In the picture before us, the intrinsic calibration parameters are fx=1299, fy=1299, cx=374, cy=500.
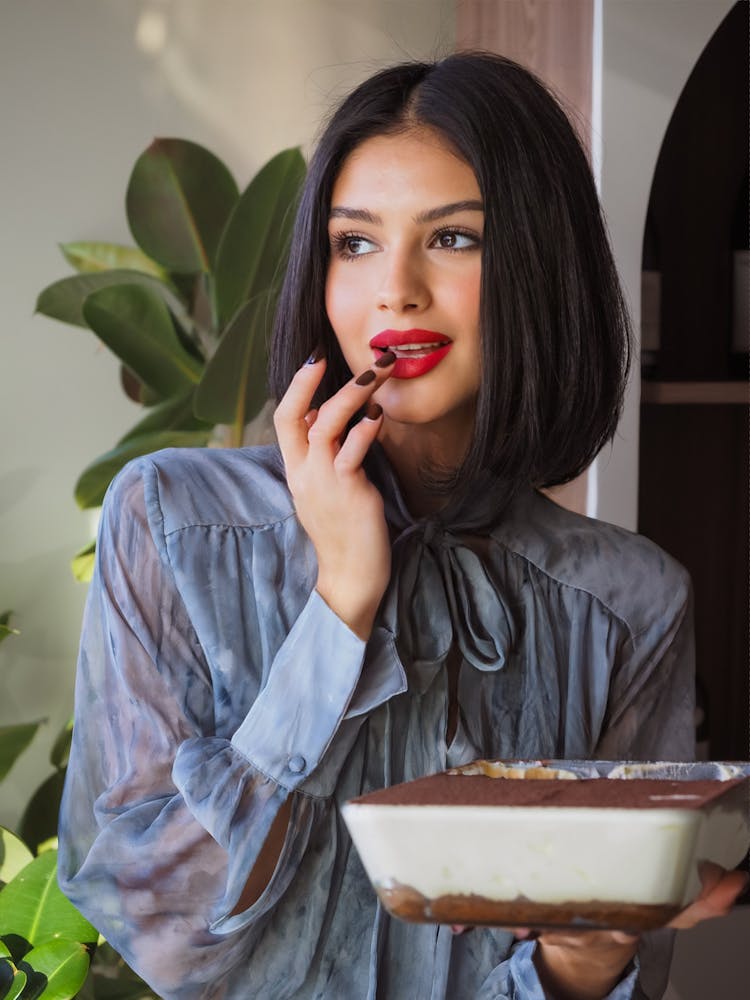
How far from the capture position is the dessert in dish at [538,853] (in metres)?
0.64

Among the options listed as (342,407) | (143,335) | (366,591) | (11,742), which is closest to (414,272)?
(342,407)

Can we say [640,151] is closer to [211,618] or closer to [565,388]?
[565,388]

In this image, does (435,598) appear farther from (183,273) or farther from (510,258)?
(183,273)

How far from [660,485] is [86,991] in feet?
3.73

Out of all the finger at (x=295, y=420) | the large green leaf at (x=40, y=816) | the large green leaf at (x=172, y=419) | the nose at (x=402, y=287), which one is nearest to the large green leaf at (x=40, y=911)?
the large green leaf at (x=40, y=816)

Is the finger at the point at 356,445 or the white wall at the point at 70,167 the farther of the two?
the white wall at the point at 70,167

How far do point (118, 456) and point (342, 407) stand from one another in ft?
3.68

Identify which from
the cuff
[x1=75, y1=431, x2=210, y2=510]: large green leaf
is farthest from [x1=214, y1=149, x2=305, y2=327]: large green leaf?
the cuff

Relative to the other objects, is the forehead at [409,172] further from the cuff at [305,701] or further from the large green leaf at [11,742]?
the large green leaf at [11,742]

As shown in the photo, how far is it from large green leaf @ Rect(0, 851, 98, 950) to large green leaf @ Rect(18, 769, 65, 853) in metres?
0.49

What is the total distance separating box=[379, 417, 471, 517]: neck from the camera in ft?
3.76

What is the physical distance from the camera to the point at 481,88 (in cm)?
107

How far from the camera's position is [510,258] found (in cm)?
103

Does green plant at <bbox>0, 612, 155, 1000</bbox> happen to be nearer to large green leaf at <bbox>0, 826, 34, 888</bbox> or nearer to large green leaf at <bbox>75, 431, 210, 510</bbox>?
large green leaf at <bbox>0, 826, 34, 888</bbox>
